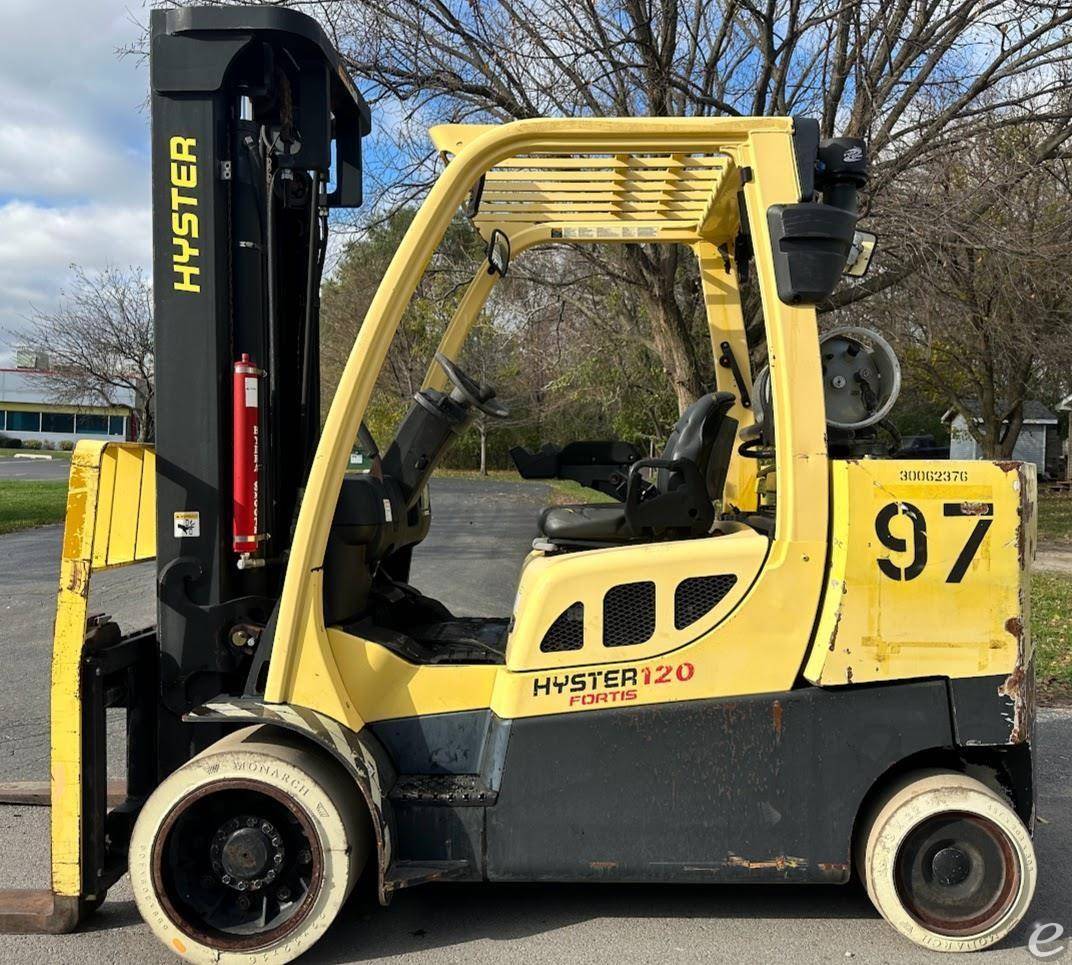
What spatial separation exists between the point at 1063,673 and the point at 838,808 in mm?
4915

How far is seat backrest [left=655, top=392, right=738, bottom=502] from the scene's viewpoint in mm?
4027

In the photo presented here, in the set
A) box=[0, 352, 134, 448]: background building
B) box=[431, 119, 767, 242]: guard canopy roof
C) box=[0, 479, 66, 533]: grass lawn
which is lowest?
box=[0, 479, 66, 533]: grass lawn

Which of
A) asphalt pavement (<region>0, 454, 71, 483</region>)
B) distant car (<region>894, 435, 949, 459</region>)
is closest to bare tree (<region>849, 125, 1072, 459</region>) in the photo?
distant car (<region>894, 435, 949, 459</region>)

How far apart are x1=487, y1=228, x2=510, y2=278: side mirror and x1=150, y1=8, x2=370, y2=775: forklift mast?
0.80 meters

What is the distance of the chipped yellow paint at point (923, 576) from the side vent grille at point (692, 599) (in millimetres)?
379

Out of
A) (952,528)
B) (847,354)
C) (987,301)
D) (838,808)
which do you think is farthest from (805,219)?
(987,301)

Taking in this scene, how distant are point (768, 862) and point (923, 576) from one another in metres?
1.16

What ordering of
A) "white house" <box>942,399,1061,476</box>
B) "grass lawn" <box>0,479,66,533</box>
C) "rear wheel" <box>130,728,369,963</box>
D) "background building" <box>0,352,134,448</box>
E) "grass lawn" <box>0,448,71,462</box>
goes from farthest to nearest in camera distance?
"background building" <box>0,352,134,448</box> < "grass lawn" <box>0,448,71,462</box> < "white house" <box>942,399,1061,476</box> < "grass lawn" <box>0,479,66,533</box> < "rear wheel" <box>130,728,369,963</box>

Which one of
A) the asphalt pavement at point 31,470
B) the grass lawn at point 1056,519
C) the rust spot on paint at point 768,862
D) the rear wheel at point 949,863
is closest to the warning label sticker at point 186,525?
the rust spot on paint at point 768,862

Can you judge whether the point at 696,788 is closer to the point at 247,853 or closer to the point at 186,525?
the point at 247,853

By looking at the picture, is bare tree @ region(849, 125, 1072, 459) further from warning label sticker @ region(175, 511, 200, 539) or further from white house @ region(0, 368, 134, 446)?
white house @ region(0, 368, 134, 446)

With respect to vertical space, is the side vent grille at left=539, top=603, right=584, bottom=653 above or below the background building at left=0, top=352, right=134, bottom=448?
below

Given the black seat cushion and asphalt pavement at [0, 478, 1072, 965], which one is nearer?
asphalt pavement at [0, 478, 1072, 965]

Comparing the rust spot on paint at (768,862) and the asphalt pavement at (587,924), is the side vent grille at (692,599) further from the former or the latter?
the asphalt pavement at (587,924)
